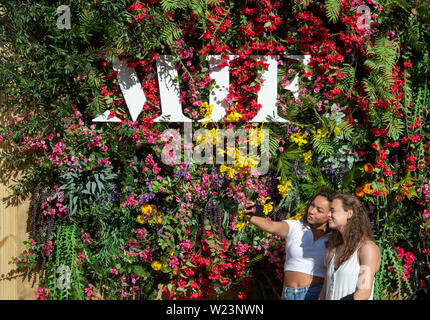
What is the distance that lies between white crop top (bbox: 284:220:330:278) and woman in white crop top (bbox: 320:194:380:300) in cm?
10

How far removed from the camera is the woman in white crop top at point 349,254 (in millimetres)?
2148

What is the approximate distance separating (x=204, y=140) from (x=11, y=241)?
202 centimetres

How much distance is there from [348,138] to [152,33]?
1.98 metres

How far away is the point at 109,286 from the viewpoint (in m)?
3.40

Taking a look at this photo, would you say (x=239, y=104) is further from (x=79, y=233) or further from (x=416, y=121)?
(x=79, y=233)

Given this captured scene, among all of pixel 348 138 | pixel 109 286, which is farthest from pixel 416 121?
pixel 109 286

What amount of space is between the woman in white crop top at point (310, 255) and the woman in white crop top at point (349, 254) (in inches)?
4.1

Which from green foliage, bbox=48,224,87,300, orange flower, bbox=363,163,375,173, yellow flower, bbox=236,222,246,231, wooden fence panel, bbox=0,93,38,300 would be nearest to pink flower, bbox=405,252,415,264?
orange flower, bbox=363,163,375,173

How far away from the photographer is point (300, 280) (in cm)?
256

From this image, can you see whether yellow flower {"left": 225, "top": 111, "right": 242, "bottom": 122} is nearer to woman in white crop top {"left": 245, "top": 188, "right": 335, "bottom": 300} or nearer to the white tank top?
woman in white crop top {"left": 245, "top": 188, "right": 335, "bottom": 300}

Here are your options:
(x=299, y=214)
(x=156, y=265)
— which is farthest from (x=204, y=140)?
(x=156, y=265)

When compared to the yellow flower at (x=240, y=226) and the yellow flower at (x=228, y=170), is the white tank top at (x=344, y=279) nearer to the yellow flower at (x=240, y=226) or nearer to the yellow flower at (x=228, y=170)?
the yellow flower at (x=240, y=226)

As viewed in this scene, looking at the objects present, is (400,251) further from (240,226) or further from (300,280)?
(240,226)

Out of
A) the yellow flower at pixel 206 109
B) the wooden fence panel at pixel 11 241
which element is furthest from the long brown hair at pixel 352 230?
the wooden fence panel at pixel 11 241
